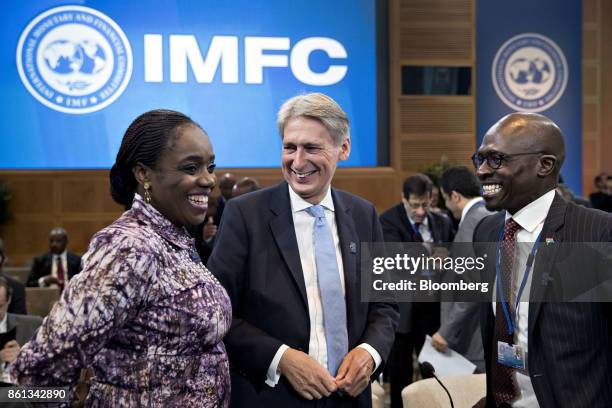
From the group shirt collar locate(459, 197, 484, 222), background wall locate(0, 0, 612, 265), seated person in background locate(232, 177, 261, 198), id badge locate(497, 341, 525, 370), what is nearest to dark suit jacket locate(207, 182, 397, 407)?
id badge locate(497, 341, 525, 370)

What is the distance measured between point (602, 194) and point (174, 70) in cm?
644

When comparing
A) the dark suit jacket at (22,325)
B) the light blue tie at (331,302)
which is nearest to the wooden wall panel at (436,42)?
the dark suit jacket at (22,325)

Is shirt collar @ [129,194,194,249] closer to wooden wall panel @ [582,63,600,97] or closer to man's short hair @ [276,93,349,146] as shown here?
man's short hair @ [276,93,349,146]

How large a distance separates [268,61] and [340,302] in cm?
817

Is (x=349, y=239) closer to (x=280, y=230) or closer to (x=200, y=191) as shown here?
(x=280, y=230)

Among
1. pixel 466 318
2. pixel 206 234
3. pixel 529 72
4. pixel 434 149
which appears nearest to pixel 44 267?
pixel 206 234

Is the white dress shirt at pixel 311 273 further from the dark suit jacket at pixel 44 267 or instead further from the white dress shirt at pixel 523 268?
the dark suit jacket at pixel 44 267

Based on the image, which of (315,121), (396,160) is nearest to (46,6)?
(396,160)

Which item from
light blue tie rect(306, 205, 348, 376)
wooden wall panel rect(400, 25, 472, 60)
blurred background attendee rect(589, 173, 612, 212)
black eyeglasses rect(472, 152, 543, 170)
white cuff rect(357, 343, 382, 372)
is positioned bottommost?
blurred background attendee rect(589, 173, 612, 212)

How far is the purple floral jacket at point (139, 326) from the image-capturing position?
1354 mm

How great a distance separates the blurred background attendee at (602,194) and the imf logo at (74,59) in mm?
6899

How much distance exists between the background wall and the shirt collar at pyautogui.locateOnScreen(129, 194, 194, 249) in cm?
831

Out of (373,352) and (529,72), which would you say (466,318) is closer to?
(373,352)

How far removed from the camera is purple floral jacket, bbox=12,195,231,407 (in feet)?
4.44
